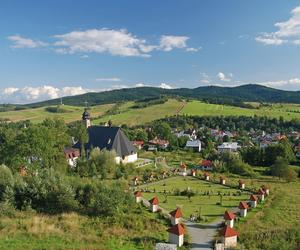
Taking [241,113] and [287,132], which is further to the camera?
[241,113]

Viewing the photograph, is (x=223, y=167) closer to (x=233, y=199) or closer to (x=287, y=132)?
(x=233, y=199)

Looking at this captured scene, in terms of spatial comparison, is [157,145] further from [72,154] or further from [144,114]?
[144,114]

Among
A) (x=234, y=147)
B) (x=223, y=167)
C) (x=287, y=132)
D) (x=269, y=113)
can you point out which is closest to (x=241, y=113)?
(x=269, y=113)

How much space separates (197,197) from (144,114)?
3867 inches

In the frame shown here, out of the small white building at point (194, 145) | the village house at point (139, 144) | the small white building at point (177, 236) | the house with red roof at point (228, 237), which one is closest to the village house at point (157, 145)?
the village house at point (139, 144)

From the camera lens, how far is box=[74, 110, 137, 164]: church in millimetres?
54656

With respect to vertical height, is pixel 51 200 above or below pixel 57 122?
below

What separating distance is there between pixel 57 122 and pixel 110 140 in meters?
12.0

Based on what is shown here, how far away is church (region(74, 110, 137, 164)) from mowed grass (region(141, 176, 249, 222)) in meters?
12.3

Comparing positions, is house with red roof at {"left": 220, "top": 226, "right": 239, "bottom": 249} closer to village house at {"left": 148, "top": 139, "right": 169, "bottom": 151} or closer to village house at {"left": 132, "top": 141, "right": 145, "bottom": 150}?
village house at {"left": 148, "top": 139, "right": 169, "bottom": 151}

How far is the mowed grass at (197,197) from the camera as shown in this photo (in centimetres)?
2979

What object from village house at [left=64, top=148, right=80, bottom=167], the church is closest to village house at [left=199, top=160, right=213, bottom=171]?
the church

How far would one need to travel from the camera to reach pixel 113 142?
54781 mm

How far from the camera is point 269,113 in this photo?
12912cm
